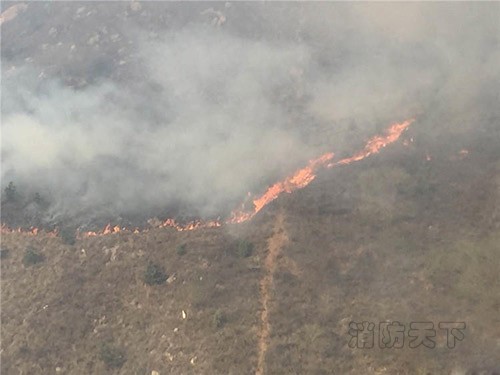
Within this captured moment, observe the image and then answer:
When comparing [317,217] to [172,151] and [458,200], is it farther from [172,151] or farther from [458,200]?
[172,151]

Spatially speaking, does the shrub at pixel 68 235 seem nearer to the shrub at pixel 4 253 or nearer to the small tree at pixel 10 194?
the shrub at pixel 4 253

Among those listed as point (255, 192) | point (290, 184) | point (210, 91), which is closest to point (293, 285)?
point (255, 192)

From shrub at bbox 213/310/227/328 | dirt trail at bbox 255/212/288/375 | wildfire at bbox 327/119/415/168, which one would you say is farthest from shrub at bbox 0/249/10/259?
wildfire at bbox 327/119/415/168

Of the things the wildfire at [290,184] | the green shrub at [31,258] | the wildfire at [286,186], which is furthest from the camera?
the wildfire at [286,186]

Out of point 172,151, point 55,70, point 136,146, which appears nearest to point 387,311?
point 172,151

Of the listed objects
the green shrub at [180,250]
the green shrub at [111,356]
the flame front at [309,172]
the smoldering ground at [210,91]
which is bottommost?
the green shrub at [111,356]

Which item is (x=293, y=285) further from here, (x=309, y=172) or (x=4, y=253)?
(x=4, y=253)

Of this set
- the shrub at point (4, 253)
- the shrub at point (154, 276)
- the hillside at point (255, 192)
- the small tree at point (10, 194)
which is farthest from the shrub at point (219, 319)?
the small tree at point (10, 194)
